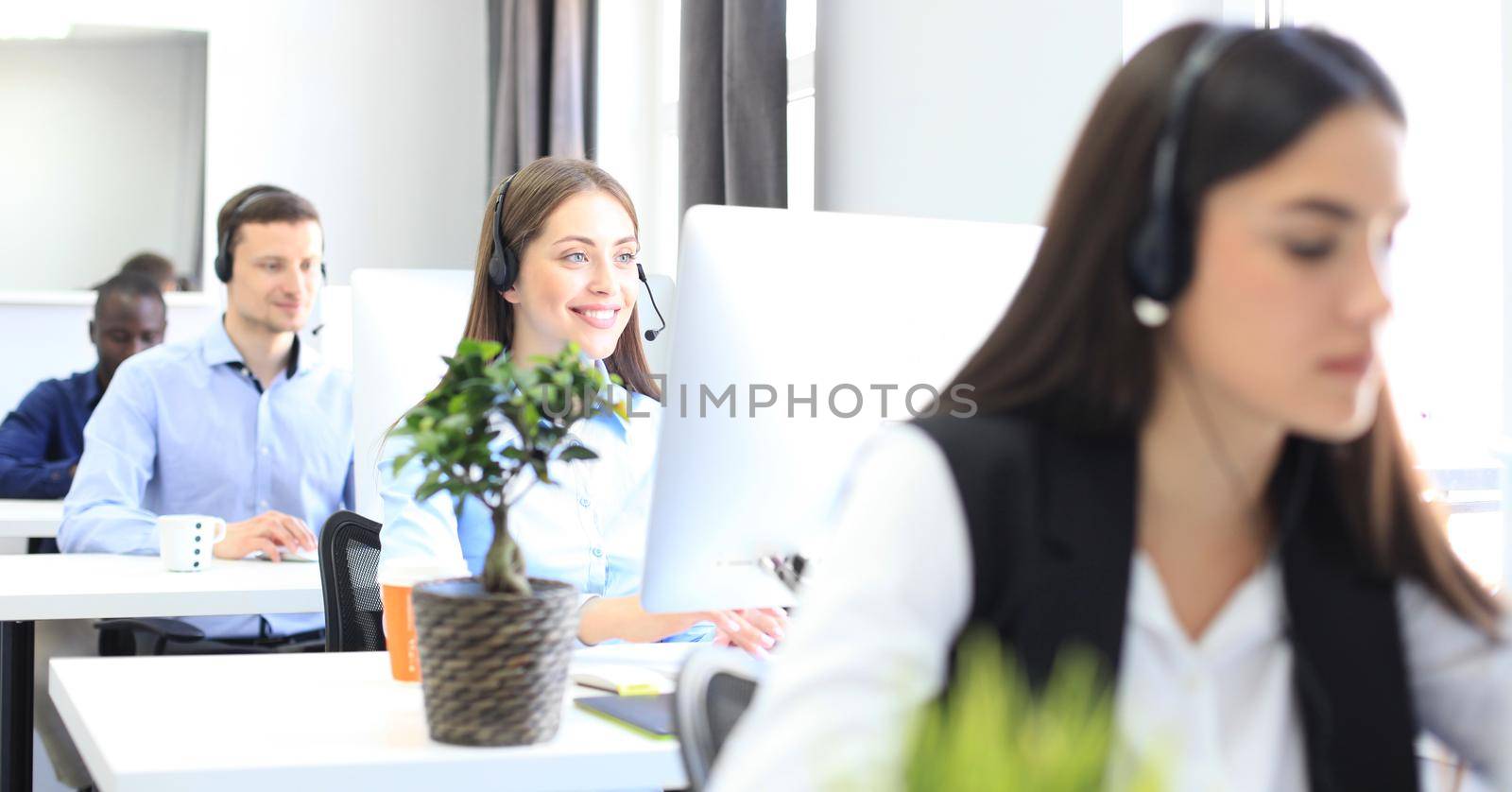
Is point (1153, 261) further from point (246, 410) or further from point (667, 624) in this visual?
point (246, 410)

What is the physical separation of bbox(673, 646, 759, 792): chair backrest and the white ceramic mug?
153 cm

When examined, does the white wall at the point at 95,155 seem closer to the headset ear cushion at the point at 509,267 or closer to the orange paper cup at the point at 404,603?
the headset ear cushion at the point at 509,267

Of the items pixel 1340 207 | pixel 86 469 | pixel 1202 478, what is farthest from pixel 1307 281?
pixel 86 469

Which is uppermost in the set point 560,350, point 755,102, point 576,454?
point 755,102

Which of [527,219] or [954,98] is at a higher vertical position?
[954,98]

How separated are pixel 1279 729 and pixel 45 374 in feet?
16.4

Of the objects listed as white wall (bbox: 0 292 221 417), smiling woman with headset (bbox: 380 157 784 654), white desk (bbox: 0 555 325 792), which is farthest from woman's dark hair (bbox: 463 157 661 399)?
white wall (bbox: 0 292 221 417)

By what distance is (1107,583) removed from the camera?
76cm

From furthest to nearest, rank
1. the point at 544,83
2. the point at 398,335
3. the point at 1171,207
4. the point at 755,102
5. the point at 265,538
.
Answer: the point at 544,83 < the point at 755,102 < the point at 265,538 < the point at 398,335 < the point at 1171,207

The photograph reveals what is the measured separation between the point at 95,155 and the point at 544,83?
1.61 meters

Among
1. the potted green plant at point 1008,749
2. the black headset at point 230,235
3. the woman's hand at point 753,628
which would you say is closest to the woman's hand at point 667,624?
the woman's hand at point 753,628

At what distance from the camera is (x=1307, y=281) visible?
714 mm

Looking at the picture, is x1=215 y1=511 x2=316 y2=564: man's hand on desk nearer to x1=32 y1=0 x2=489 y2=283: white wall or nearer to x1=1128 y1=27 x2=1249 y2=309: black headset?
x1=1128 y1=27 x2=1249 y2=309: black headset

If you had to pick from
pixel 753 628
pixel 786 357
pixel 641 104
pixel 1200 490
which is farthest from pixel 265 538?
pixel 641 104
